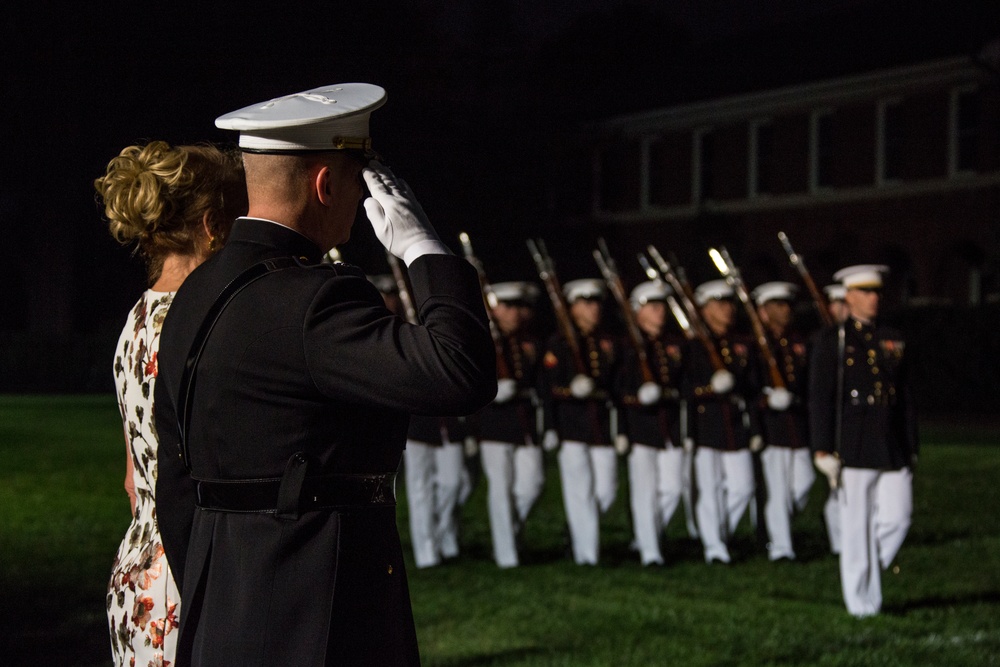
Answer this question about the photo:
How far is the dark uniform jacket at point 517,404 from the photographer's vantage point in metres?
10.8

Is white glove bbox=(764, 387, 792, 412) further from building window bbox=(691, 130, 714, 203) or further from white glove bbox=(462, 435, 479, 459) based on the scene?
building window bbox=(691, 130, 714, 203)

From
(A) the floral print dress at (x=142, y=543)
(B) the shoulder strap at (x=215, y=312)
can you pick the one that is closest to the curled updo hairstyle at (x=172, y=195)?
(A) the floral print dress at (x=142, y=543)

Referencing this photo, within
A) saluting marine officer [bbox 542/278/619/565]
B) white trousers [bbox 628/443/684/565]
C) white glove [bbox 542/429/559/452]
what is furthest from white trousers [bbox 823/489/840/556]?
white glove [bbox 542/429/559/452]

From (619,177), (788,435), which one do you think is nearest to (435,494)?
(788,435)

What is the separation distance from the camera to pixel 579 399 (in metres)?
11.0

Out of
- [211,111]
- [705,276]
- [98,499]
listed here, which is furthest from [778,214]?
[98,499]

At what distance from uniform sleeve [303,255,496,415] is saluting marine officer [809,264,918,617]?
6.30 metres

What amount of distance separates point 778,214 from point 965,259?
5253 millimetres

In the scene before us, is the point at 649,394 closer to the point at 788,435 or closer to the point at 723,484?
the point at 723,484

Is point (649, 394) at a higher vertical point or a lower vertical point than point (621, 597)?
higher

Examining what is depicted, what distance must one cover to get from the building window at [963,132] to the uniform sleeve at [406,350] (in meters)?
30.4

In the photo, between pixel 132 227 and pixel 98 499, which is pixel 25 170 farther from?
pixel 132 227

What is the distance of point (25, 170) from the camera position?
30.0 m

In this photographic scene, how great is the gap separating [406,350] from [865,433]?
647 centimetres
